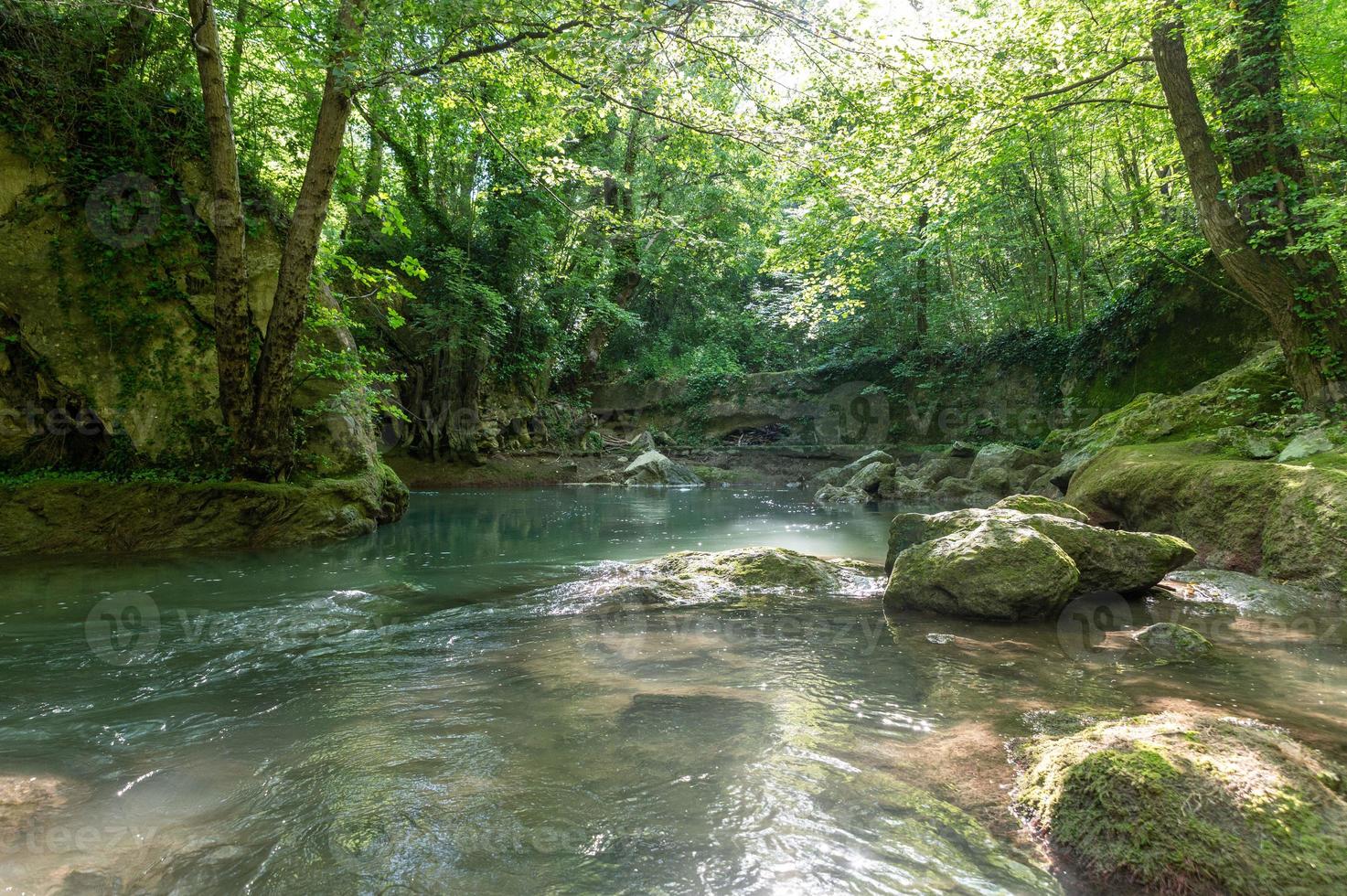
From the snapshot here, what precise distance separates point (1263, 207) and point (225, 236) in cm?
1150

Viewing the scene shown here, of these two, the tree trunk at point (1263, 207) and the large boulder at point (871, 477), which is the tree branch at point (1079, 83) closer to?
the tree trunk at point (1263, 207)

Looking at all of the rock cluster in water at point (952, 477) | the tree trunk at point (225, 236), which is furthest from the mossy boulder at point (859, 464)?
the tree trunk at point (225, 236)

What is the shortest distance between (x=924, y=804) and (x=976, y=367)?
19890 millimetres

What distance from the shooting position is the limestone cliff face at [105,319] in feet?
24.1

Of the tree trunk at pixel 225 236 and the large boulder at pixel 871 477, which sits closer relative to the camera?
the tree trunk at pixel 225 236

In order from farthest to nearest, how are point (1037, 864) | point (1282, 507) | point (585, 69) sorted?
point (585, 69)
point (1282, 507)
point (1037, 864)

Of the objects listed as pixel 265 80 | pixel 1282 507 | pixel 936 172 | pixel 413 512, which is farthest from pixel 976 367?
pixel 265 80

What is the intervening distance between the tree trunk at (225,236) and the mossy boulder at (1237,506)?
10110mm

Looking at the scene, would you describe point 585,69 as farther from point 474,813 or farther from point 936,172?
point 474,813

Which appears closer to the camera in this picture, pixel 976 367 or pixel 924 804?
pixel 924 804

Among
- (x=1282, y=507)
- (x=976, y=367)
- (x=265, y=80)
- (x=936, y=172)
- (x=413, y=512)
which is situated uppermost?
(x=265, y=80)

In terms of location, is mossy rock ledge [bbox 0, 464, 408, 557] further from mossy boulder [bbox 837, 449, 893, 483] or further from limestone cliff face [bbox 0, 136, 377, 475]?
mossy boulder [bbox 837, 449, 893, 483]

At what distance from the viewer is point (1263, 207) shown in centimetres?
734

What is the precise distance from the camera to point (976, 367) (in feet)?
65.4
